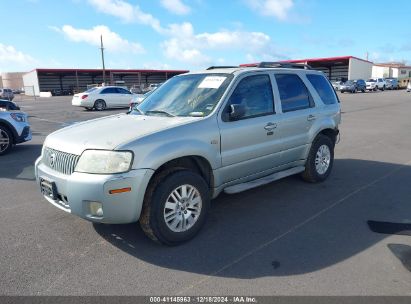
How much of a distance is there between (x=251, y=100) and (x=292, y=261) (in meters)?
2.10

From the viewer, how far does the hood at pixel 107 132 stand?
11.3ft

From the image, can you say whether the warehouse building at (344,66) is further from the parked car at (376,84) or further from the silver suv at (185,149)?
the silver suv at (185,149)

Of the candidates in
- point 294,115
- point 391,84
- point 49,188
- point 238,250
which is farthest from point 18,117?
point 391,84

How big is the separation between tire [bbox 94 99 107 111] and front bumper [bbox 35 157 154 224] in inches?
786

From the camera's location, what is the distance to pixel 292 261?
3.37 meters

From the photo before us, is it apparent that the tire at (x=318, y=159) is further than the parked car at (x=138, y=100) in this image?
Yes

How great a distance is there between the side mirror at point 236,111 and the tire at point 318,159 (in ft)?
6.24

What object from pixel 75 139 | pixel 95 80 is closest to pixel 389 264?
pixel 75 139

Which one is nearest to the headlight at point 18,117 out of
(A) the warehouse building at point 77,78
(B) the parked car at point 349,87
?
(B) the parked car at point 349,87

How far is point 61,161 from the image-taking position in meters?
3.63

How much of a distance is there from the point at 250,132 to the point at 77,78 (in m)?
67.7

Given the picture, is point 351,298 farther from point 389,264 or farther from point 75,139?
point 75,139

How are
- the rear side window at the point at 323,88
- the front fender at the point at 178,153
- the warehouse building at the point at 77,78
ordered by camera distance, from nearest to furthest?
the front fender at the point at 178,153, the rear side window at the point at 323,88, the warehouse building at the point at 77,78

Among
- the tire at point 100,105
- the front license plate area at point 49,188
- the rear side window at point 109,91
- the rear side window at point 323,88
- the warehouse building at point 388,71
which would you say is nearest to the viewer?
the front license plate area at point 49,188
